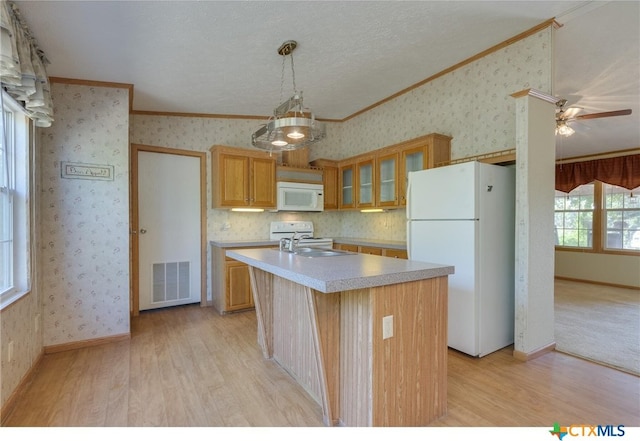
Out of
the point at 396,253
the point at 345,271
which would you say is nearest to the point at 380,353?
the point at 345,271

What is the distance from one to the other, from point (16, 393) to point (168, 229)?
227 cm

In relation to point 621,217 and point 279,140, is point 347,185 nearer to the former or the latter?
point 279,140

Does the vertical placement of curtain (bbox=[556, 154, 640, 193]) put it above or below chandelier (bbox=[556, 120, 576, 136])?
below

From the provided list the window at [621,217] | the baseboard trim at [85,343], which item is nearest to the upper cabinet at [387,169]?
the baseboard trim at [85,343]

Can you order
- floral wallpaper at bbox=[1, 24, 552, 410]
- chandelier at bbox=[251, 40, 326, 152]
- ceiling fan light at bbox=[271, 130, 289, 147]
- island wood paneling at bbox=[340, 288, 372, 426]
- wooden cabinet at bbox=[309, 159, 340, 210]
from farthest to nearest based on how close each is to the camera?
1. wooden cabinet at bbox=[309, 159, 340, 210]
2. floral wallpaper at bbox=[1, 24, 552, 410]
3. ceiling fan light at bbox=[271, 130, 289, 147]
4. chandelier at bbox=[251, 40, 326, 152]
5. island wood paneling at bbox=[340, 288, 372, 426]

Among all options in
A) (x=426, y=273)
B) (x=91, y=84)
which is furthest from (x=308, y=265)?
(x=91, y=84)

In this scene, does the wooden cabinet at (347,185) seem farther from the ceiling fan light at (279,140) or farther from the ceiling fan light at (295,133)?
the ceiling fan light at (295,133)

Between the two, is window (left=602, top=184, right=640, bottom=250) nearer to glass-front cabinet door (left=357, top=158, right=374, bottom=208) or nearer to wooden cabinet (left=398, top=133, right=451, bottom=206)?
wooden cabinet (left=398, top=133, right=451, bottom=206)

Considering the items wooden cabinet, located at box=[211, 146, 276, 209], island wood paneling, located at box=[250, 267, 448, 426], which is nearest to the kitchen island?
island wood paneling, located at box=[250, 267, 448, 426]

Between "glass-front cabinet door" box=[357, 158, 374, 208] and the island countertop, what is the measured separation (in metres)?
2.20

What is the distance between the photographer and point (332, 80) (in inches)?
138

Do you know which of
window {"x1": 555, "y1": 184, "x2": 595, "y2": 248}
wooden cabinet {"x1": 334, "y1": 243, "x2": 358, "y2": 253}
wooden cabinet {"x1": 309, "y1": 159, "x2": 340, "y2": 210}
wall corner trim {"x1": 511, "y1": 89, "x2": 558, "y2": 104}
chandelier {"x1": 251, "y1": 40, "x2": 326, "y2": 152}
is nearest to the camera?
chandelier {"x1": 251, "y1": 40, "x2": 326, "y2": 152}

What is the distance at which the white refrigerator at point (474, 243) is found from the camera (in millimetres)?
2664

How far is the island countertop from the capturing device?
1.50 m
